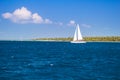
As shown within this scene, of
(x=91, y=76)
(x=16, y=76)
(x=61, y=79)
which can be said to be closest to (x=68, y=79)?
(x=61, y=79)

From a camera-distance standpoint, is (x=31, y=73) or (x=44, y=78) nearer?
(x=44, y=78)

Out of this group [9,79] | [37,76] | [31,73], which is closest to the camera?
[9,79]

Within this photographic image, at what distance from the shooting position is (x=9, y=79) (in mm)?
45906

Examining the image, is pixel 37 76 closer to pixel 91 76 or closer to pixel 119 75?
pixel 91 76

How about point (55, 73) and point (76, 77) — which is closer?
point (76, 77)

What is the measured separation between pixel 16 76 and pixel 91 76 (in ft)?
38.4

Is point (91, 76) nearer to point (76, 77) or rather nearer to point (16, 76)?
point (76, 77)

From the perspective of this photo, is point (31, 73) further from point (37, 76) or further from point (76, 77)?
point (76, 77)

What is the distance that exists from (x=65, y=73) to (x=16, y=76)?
871 centimetres

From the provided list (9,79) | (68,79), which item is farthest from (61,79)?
(9,79)

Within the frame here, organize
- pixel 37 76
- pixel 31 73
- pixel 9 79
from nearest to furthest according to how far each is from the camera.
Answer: pixel 9 79
pixel 37 76
pixel 31 73

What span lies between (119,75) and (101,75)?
2864 mm

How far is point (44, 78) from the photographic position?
47.4 m

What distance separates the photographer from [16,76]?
48.6 meters
